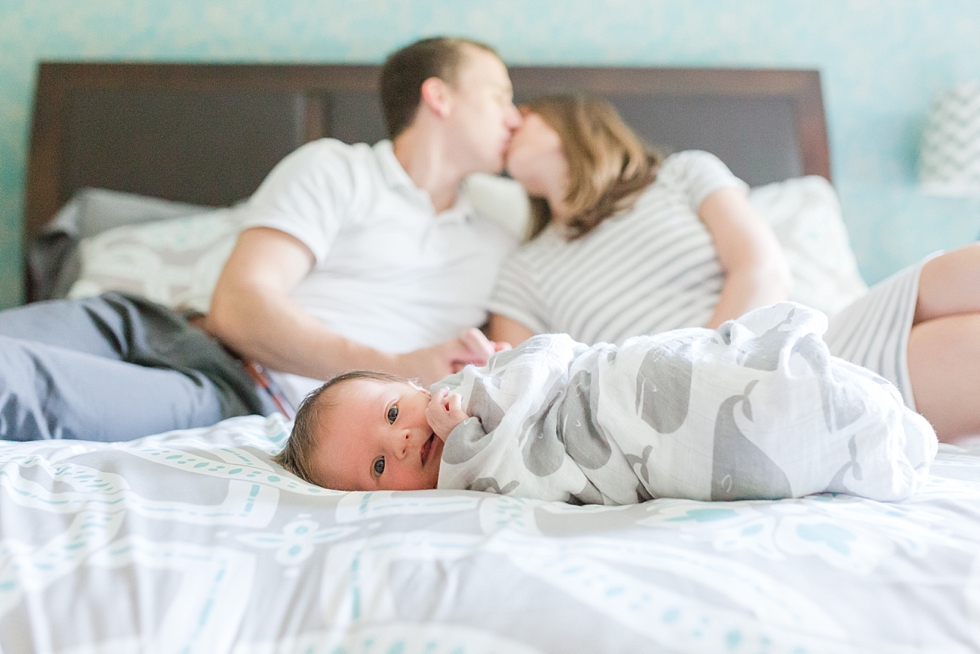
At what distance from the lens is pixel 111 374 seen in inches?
41.9

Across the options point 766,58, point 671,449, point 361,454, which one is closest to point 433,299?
point 361,454

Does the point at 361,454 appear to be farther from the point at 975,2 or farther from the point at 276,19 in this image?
the point at 975,2

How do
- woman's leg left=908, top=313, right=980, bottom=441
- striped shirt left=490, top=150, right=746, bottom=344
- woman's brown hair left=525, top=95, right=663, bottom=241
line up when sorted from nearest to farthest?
woman's leg left=908, top=313, right=980, bottom=441 < striped shirt left=490, top=150, right=746, bottom=344 < woman's brown hair left=525, top=95, right=663, bottom=241

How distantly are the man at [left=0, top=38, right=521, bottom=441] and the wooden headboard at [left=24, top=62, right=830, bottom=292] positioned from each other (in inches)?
16.4

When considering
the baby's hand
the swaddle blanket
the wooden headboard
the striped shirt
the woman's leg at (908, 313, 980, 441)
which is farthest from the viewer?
the wooden headboard

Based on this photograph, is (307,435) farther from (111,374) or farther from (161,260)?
(161,260)

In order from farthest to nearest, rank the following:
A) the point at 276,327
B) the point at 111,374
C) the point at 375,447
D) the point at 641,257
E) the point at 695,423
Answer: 1. the point at 641,257
2. the point at 276,327
3. the point at 111,374
4. the point at 375,447
5. the point at 695,423

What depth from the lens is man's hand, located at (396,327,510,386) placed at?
1134 millimetres

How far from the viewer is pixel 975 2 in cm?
231

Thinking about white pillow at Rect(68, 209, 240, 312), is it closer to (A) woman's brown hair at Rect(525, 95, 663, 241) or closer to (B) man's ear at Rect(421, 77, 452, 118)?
(B) man's ear at Rect(421, 77, 452, 118)

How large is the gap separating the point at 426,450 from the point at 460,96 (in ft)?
3.34

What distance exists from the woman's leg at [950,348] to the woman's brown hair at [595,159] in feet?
2.12

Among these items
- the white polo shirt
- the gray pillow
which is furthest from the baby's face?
the gray pillow

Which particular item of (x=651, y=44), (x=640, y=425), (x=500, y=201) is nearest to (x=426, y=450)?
(x=640, y=425)
